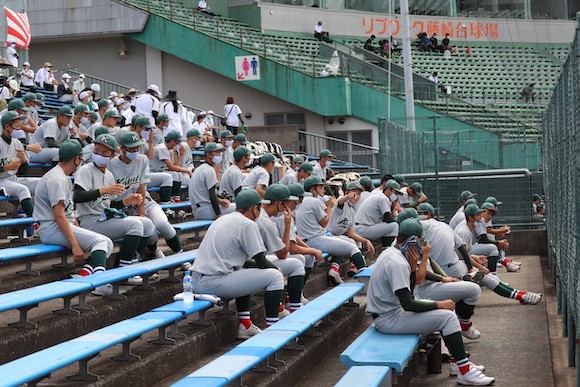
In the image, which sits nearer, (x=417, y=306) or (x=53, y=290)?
(x=53, y=290)

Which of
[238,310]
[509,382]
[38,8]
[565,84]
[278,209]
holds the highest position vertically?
[38,8]

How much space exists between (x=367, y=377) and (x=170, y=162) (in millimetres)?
8855

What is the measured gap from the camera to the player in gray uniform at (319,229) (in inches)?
516

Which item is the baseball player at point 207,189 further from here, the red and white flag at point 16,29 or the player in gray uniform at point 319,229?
the red and white flag at point 16,29

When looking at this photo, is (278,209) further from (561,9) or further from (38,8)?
(561,9)

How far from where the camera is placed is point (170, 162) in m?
15.7

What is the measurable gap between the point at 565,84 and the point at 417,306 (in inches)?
107

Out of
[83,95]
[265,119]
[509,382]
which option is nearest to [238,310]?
[509,382]

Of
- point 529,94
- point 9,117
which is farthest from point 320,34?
point 9,117

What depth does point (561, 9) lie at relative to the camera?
44.8 metres

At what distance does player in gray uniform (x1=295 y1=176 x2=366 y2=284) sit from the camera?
43.0ft

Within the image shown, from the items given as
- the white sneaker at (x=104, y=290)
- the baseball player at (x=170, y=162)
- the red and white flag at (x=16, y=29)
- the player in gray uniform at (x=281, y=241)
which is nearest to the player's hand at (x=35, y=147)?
the baseball player at (x=170, y=162)

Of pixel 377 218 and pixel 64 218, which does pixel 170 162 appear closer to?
pixel 377 218

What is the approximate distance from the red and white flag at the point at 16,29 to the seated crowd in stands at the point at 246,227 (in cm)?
1009
